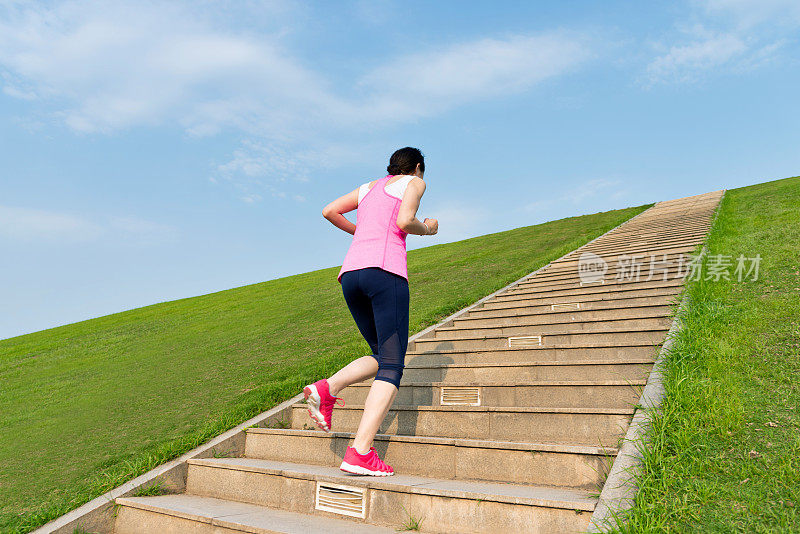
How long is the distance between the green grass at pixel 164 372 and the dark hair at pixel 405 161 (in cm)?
259

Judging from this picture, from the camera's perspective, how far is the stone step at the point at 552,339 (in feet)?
15.1

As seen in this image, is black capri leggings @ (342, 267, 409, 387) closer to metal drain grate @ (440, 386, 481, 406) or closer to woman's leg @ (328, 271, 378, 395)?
woman's leg @ (328, 271, 378, 395)

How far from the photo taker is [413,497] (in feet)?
9.21

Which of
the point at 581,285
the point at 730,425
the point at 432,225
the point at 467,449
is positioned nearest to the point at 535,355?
the point at 467,449

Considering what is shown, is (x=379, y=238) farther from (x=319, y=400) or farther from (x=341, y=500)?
(x=341, y=500)

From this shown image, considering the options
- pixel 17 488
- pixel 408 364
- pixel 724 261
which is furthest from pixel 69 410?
pixel 724 261

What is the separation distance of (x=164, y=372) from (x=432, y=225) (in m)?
5.09

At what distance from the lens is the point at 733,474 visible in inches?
94.8

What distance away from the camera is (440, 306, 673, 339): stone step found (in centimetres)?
526

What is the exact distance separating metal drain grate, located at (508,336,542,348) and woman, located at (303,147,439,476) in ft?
7.74

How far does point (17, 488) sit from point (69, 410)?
218cm

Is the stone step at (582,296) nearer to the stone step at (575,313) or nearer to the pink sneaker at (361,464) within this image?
the stone step at (575,313)

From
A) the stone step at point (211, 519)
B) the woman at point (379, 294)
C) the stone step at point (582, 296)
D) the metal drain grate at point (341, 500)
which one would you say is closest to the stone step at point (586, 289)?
the stone step at point (582, 296)

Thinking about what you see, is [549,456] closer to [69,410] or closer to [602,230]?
[69,410]
